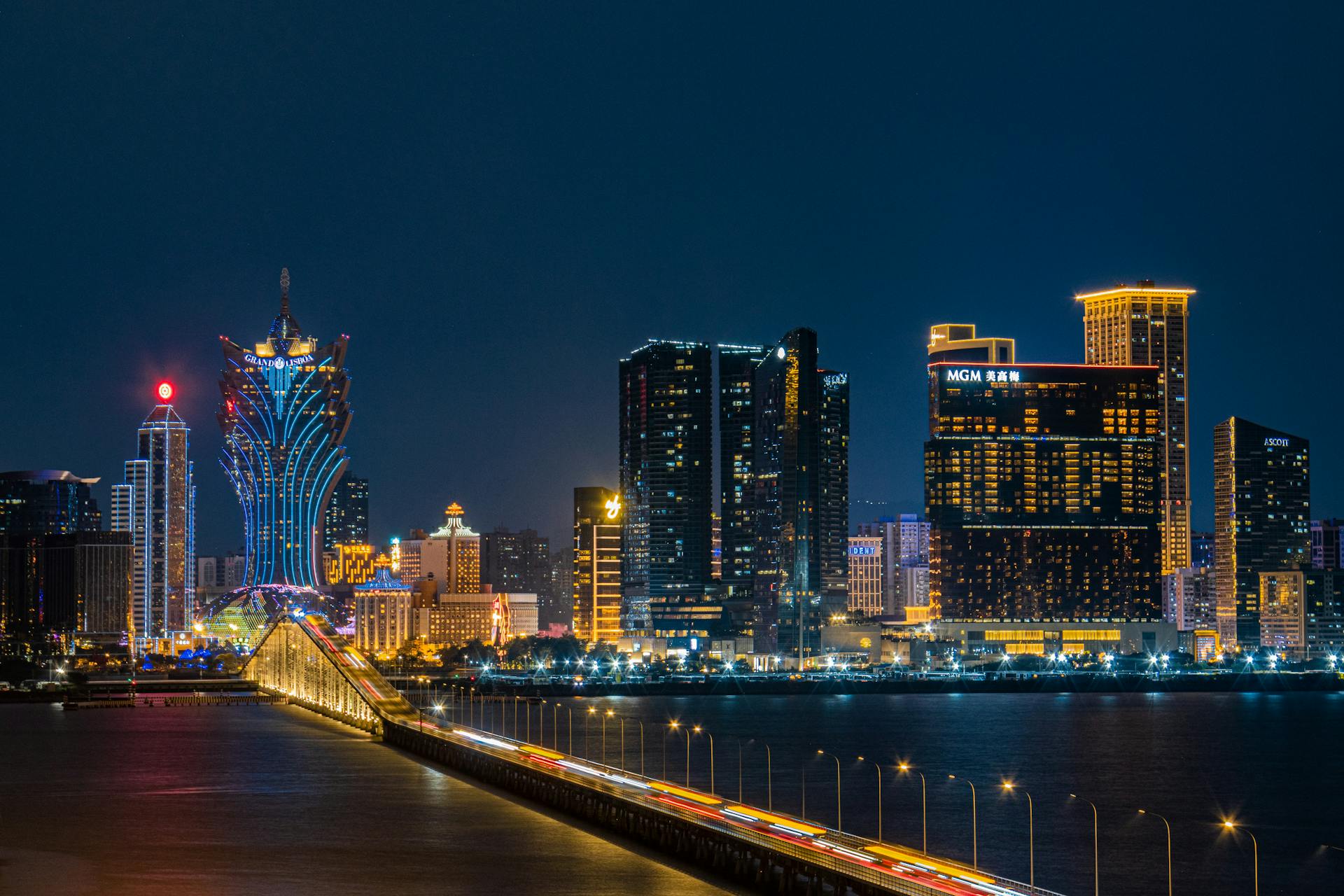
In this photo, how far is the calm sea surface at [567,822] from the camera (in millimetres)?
67750

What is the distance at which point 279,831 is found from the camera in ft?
257

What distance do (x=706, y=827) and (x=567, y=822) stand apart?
49.1ft

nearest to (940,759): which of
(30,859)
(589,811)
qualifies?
(589,811)

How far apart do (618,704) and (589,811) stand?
11541cm

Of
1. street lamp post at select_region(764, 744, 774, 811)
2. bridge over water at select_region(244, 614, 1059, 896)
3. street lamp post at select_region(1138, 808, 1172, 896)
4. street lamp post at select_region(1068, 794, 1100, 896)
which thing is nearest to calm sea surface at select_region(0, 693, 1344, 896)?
street lamp post at select_region(1068, 794, 1100, 896)

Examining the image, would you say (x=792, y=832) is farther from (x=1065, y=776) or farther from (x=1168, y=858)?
(x=1065, y=776)

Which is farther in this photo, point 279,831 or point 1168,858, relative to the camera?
point 279,831

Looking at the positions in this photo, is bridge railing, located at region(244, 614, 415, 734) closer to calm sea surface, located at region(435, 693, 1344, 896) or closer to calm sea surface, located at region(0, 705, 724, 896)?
calm sea surface, located at region(435, 693, 1344, 896)

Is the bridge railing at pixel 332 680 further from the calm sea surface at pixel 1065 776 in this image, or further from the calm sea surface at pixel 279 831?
the calm sea surface at pixel 279 831

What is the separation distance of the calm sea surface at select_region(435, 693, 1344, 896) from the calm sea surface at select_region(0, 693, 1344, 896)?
0.33 metres

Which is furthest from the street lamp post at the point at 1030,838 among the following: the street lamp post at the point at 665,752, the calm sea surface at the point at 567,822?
the street lamp post at the point at 665,752

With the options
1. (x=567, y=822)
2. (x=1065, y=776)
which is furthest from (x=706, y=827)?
(x=1065, y=776)

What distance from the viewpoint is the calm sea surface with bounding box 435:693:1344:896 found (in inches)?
3004

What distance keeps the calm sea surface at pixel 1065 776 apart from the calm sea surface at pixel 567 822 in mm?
330
